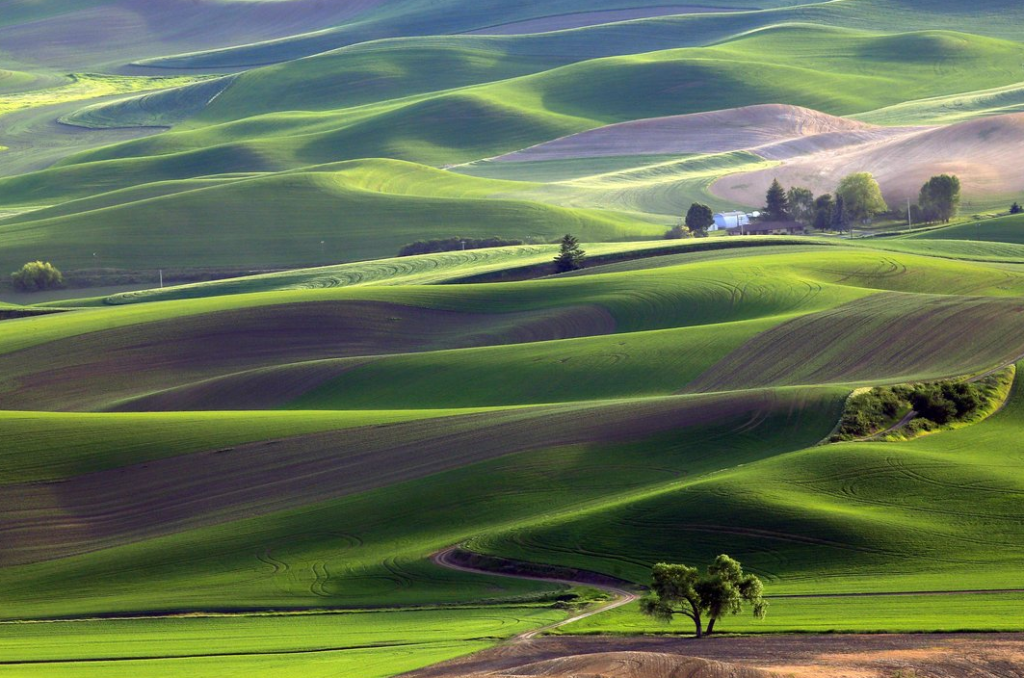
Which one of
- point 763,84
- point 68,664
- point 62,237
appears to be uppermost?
point 763,84

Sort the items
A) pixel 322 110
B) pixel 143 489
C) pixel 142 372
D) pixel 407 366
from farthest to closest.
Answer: pixel 322 110 < pixel 142 372 < pixel 407 366 < pixel 143 489

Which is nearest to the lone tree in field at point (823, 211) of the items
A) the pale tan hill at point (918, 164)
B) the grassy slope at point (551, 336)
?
the pale tan hill at point (918, 164)

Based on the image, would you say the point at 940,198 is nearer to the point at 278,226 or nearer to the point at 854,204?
the point at 854,204

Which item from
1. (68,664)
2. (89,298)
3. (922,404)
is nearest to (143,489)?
(68,664)

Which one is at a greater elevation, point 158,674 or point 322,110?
point 322,110

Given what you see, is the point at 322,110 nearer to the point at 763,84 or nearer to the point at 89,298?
the point at 763,84

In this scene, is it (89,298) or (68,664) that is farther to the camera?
(89,298)

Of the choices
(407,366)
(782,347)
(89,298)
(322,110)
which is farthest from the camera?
(322,110)
